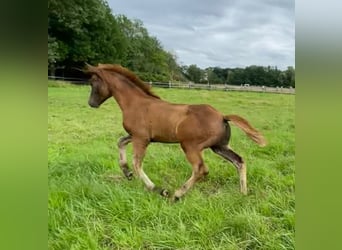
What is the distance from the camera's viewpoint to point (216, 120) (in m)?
1.30

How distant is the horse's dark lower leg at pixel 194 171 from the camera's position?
4.25 feet

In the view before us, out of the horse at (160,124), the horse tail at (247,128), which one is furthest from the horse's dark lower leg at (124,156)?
the horse tail at (247,128)

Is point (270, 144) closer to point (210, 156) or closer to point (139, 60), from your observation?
point (210, 156)

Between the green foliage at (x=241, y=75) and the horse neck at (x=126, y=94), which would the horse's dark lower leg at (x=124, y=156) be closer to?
the horse neck at (x=126, y=94)

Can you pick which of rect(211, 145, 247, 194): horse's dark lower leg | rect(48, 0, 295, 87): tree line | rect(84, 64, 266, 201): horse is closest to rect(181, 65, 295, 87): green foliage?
rect(48, 0, 295, 87): tree line

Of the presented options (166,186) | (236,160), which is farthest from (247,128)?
(166,186)

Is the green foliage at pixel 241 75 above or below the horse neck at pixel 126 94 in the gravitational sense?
above

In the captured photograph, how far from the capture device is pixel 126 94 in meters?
1.38

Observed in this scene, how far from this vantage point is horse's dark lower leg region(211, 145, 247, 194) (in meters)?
1.28

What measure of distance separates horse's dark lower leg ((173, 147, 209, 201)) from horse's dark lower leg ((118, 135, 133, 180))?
18 centimetres

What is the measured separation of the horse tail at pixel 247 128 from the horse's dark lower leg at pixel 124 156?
349 millimetres

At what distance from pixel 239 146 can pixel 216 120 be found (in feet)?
0.38

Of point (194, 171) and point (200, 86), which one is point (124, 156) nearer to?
point (194, 171)
